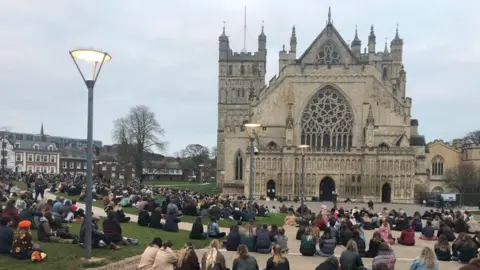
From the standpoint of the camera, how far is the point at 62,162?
112 meters

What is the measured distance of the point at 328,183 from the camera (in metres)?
57.6

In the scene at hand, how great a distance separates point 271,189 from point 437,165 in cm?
2675

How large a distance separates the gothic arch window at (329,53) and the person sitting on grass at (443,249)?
45137 millimetres

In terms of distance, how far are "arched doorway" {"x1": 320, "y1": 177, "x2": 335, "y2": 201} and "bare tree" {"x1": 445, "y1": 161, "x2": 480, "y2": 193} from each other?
17523mm

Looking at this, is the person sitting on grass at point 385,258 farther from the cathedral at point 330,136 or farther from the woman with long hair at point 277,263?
the cathedral at point 330,136

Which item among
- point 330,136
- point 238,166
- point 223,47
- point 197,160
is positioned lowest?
point 238,166

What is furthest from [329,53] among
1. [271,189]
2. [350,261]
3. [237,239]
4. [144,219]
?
[350,261]

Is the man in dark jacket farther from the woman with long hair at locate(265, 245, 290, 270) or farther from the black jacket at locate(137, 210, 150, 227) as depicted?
the black jacket at locate(137, 210, 150, 227)

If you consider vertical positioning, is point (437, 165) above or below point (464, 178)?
above

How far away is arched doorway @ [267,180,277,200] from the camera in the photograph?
57.1 metres

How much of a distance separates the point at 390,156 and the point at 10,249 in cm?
4829

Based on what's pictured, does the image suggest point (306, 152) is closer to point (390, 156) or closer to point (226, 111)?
point (390, 156)

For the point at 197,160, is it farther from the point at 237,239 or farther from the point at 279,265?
the point at 279,265

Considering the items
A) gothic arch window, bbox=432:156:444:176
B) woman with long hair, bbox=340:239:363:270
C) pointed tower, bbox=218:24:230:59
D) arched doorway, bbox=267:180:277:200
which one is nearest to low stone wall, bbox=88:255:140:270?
woman with long hair, bbox=340:239:363:270
